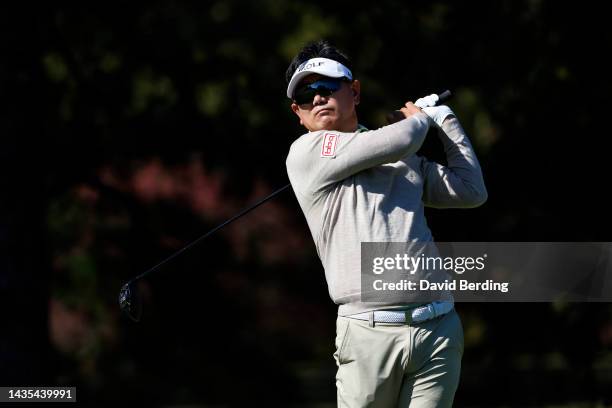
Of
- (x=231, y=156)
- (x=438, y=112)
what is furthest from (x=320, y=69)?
(x=231, y=156)

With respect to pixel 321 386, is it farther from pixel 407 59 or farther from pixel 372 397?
pixel 372 397

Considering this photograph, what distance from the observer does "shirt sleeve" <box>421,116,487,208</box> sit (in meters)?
3.41

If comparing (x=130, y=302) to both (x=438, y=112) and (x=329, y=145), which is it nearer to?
(x=329, y=145)

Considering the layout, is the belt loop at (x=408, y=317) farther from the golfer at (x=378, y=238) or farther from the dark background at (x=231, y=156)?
the dark background at (x=231, y=156)

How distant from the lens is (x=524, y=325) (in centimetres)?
854

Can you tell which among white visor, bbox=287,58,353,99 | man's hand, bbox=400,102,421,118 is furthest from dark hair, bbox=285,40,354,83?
man's hand, bbox=400,102,421,118

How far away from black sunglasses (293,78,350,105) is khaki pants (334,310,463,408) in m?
0.69

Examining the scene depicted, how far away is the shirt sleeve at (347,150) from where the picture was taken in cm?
320

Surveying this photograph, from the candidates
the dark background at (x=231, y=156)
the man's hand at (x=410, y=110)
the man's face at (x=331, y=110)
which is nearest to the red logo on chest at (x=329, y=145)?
the man's face at (x=331, y=110)

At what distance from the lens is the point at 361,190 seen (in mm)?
3252

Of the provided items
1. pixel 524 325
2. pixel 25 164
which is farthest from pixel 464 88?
pixel 25 164

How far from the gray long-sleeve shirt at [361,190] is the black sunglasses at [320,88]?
147mm

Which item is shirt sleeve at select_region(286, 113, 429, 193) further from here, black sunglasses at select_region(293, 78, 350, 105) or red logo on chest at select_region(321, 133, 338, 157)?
black sunglasses at select_region(293, 78, 350, 105)

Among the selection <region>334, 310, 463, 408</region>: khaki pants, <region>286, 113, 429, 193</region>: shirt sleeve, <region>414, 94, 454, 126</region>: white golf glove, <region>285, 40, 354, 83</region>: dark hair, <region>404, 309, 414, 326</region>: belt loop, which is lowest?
<region>334, 310, 463, 408</region>: khaki pants
